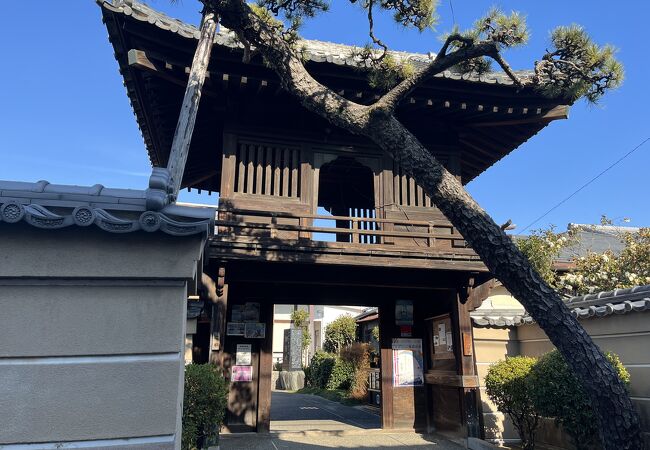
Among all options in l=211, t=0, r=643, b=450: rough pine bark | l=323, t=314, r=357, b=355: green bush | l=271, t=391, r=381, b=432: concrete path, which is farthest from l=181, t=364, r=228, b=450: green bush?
l=323, t=314, r=357, b=355: green bush

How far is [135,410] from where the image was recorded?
10.5 feet

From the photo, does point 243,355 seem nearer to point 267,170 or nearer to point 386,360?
point 386,360

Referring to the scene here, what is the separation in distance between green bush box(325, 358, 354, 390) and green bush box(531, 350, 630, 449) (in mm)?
13185

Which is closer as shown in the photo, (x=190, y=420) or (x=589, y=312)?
(x=190, y=420)

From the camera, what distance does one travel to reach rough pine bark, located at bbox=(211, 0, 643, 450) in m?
3.80

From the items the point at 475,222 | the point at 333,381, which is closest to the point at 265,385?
the point at 475,222

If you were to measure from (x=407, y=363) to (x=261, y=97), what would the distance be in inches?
245

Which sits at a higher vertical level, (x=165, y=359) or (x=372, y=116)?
(x=372, y=116)

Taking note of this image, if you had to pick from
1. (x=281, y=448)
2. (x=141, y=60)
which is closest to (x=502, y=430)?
(x=281, y=448)

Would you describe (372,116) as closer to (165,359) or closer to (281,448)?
(165,359)

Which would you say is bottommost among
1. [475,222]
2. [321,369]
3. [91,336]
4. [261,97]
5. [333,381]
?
[333,381]

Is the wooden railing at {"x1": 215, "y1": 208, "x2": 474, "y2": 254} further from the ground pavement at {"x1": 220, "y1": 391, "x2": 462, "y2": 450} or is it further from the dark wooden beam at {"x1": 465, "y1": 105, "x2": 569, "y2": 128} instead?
the ground pavement at {"x1": 220, "y1": 391, "x2": 462, "y2": 450}

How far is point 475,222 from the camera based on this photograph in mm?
4234

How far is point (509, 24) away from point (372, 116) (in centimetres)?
195
